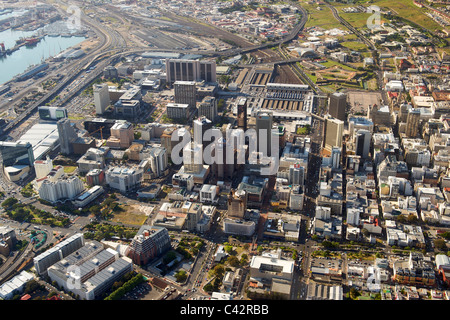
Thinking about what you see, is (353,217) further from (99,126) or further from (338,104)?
(99,126)

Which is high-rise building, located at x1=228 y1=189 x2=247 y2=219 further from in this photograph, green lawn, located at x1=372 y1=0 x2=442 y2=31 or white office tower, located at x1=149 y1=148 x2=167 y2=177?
green lawn, located at x1=372 y1=0 x2=442 y2=31

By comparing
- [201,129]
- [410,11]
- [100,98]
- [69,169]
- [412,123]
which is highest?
[410,11]

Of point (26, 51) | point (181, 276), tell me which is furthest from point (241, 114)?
point (26, 51)

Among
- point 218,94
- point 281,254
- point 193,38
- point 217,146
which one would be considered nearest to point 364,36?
point 193,38

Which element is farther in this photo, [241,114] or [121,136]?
[121,136]

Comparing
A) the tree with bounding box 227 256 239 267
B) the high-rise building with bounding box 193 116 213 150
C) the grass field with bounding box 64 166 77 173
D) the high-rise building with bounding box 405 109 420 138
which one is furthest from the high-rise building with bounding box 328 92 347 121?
the grass field with bounding box 64 166 77 173

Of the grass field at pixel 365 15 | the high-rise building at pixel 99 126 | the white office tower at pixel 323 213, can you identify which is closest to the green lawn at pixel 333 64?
the grass field at pixel 365 15
